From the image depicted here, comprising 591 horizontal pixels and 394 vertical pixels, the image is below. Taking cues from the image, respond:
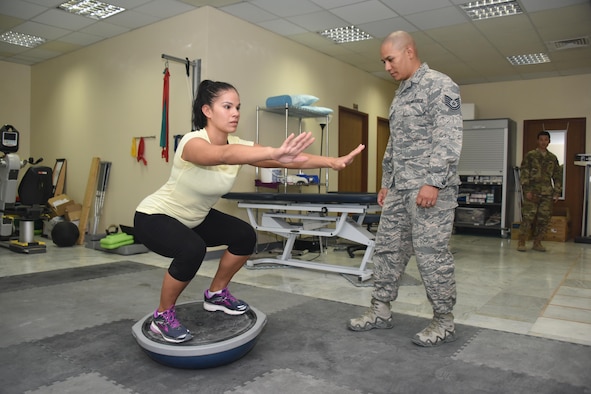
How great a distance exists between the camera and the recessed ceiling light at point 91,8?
536 centimetres

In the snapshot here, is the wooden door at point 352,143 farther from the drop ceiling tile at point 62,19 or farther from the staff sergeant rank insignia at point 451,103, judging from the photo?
the staff sergeant rank insignia at point 451,103

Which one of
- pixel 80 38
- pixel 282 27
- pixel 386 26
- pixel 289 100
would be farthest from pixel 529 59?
pixel 80 38

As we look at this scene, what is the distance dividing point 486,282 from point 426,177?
2.24 metres

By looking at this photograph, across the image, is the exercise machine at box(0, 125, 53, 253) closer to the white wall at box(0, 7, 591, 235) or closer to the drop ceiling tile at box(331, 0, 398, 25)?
the white wall at box(0, 7, 591, 235)

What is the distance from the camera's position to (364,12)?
5.44 meters

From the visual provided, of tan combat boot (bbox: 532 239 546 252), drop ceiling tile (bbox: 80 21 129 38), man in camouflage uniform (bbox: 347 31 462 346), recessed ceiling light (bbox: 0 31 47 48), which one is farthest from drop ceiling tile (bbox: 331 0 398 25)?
recessed ceiling light (bbox: 0 31 47 48)

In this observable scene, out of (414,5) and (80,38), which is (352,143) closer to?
(414,5)

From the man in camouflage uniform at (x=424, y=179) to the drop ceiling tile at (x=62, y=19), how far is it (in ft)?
15.5

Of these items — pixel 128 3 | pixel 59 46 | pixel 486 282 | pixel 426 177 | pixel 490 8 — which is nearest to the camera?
pixel 426 177

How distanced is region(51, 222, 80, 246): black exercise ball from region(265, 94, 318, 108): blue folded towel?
3058mm

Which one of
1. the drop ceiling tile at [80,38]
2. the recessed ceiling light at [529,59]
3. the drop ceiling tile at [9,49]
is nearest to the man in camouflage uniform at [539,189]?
the recessed ceiling light at [529,59]

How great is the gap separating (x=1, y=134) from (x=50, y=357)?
460 centimetres

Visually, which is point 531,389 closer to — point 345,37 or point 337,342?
point 337,342

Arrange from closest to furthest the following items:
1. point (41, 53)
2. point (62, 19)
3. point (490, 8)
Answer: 1. point (490, 8)
2. point (62, 19)
3. point (41, 53)
